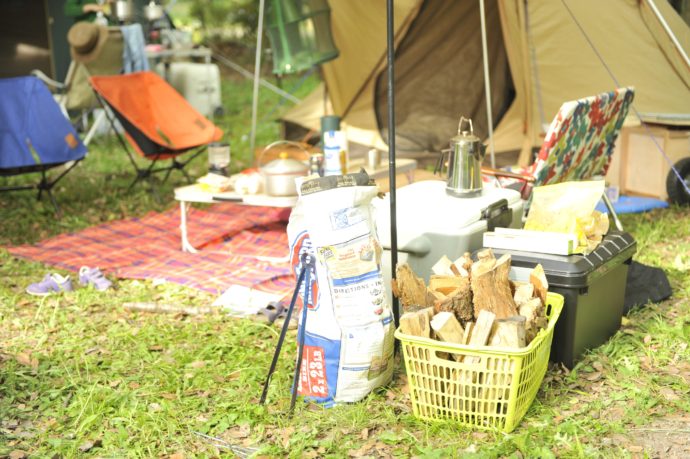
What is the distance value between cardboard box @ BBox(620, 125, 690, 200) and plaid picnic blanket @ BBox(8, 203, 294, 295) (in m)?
2.28

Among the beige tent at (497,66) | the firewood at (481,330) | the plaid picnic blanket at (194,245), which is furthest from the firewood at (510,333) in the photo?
the beige tent at (497,66)

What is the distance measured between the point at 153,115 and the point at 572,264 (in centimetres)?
380

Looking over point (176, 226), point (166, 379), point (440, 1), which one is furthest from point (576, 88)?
point (166, 379)

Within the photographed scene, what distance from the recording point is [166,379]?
3016 millimetres

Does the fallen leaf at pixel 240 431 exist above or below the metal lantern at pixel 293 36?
below

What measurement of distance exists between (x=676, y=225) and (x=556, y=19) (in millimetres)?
1699

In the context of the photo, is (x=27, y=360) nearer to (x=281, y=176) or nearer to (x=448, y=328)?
(x=281, y=176)

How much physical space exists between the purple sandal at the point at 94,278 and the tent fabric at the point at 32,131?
1390 millimetres

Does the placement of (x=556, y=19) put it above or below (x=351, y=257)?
above

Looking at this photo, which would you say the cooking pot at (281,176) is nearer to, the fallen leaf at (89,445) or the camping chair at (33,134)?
the camping chair at (33,134)

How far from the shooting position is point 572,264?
9.21 feet

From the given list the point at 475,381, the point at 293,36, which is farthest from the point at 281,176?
the point at 475,381

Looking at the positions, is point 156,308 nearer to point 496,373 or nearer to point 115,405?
point 115,405

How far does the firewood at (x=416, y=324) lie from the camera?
2.52 metres
